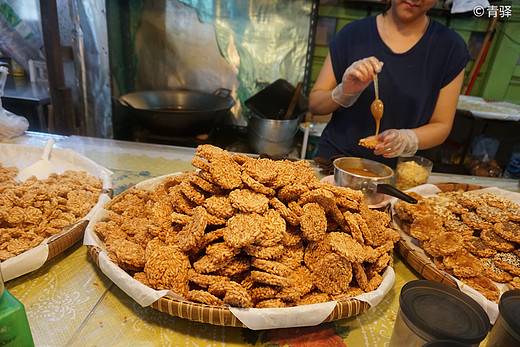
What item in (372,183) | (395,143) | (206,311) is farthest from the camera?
(395,143)

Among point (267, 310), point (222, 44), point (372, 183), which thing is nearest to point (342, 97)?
point (372, 183)

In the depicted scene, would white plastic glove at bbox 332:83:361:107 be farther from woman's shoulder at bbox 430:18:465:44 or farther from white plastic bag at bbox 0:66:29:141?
white plastic bag at bbox 0:66:29:141

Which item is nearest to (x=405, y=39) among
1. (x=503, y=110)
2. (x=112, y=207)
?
(x=112, y=207)

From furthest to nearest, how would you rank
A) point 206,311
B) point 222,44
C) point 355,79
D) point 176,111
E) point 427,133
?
point 222,44 → point 176,111 → point 427,133 → point 355,79 → point 206,311

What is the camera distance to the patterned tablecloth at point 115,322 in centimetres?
89

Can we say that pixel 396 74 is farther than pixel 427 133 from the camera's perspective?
Yes

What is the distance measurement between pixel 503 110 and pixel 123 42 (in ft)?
17.5

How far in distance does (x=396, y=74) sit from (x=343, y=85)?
1.50ft

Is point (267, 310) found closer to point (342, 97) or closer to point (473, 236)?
point (473, 236)

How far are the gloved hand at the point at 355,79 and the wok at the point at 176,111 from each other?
178 cm

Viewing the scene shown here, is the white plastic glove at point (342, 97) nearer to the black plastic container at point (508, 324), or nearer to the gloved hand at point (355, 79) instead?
the gloved hand at point (355, 79)

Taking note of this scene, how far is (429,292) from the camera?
2.50 ft

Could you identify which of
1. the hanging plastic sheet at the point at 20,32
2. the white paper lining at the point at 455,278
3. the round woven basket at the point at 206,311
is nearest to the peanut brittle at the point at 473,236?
the white paper lining at the point at 455,278

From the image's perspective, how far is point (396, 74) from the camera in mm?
2164
